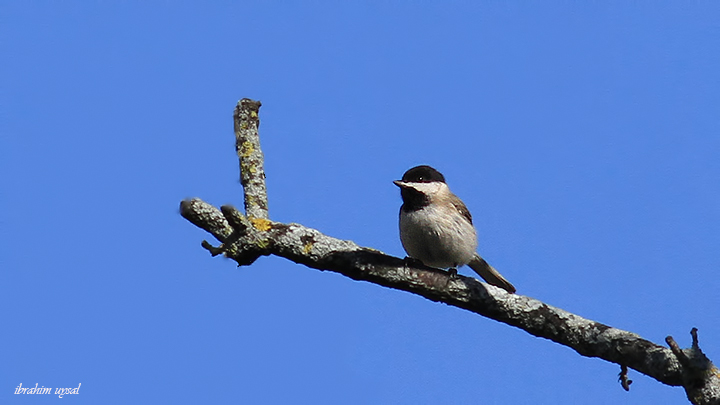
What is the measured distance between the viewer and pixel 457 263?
7.62m

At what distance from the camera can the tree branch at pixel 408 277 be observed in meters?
5.20

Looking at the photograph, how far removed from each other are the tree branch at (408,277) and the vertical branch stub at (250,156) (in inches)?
4.5

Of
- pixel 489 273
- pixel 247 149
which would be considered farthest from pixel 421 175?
pixel 247 149

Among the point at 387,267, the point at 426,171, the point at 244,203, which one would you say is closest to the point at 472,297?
the point at 387,267

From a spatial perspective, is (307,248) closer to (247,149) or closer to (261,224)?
(261,224)

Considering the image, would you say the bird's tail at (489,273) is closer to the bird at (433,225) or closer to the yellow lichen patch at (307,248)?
the bird at (433,225)

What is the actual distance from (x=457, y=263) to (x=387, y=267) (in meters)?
2.31

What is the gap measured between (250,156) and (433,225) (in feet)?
7.39

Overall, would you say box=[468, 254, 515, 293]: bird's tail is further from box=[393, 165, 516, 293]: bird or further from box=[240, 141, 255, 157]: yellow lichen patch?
box=[240, 141, 255, 157]: yellow lichen patch

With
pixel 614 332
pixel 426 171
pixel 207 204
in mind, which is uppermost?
pixel 426 171

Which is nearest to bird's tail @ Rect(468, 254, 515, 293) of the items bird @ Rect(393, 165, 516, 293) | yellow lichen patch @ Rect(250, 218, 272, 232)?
bird @ Rect(393, 165, 516, 293)

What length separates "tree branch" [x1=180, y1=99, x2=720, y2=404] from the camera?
205 inches

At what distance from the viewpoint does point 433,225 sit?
7.36m

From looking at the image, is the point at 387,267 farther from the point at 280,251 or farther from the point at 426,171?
the point at 426,171
